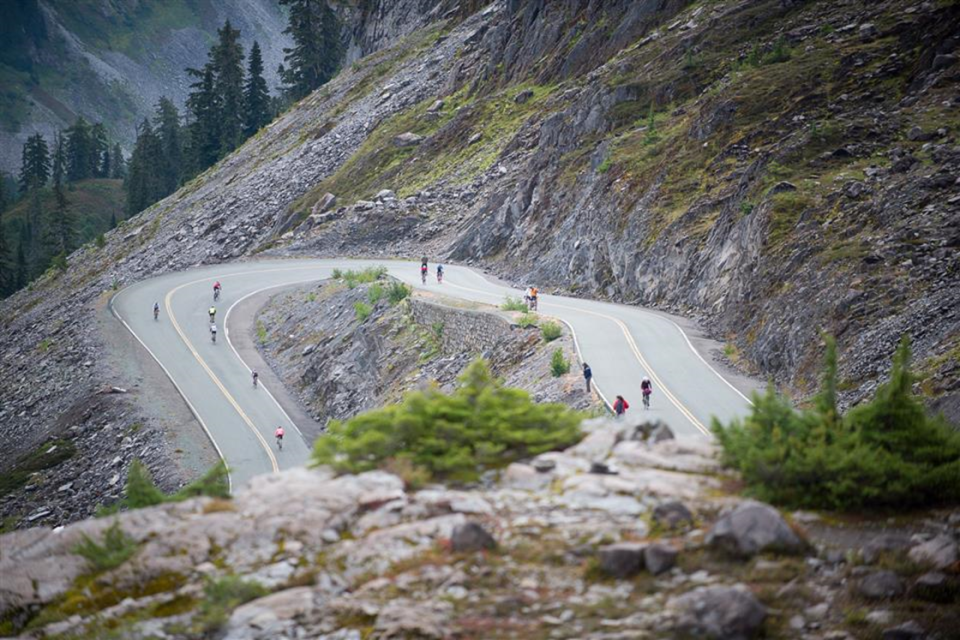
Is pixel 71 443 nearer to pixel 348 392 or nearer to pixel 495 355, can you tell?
pixel 348 392

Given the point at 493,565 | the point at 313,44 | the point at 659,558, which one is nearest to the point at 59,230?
the point at 313,44

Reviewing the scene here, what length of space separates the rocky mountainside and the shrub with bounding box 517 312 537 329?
2124cm


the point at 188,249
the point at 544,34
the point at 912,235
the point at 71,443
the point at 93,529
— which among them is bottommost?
the point at 71,443

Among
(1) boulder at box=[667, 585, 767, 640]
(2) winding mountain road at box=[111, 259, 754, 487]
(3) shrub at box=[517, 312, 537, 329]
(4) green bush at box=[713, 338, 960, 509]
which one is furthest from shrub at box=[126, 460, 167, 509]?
(3) shrub at box=[517, 312, 537, 329]

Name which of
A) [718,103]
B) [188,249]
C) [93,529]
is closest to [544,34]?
[718,103]

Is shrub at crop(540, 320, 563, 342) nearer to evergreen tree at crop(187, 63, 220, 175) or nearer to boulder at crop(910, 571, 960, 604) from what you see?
boulder at crop(910, 571, 960, 604)

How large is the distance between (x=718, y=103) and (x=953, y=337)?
2186 centimetres

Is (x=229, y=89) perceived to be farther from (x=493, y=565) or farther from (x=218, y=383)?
(x=493, y=565)

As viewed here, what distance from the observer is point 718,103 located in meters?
41.4

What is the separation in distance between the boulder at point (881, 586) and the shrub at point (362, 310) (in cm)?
3639

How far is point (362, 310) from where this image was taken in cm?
4556

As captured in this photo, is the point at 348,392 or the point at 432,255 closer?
the point at 348,392

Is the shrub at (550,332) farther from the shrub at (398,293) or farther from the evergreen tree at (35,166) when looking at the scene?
the evergreen tree at (35,166)

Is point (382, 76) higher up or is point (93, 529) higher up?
point (382, 76)
